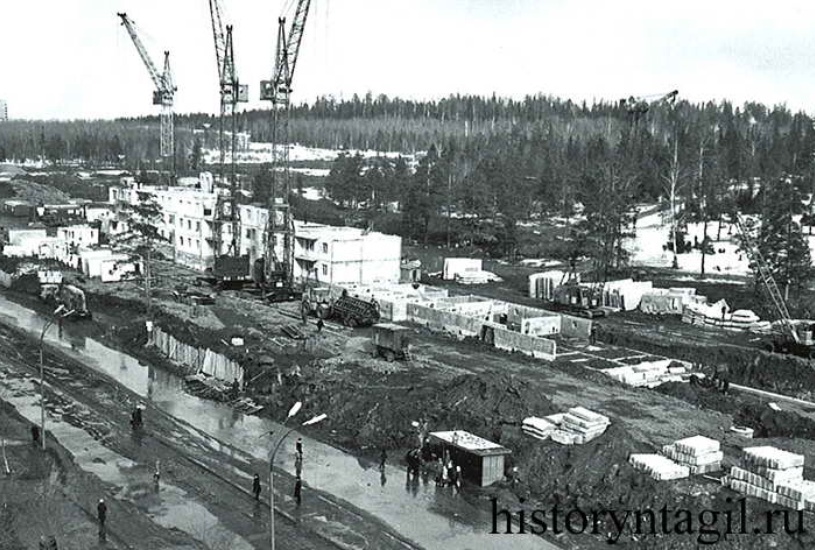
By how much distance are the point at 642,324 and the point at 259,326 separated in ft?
79.5

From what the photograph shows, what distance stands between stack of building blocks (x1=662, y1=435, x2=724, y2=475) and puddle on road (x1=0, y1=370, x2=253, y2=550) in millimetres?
14321

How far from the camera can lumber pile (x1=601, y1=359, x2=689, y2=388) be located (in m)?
43.4

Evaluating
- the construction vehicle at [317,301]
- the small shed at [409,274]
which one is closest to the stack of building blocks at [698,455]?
the construction vehicle at [317,301]

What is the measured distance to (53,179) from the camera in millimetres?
160000

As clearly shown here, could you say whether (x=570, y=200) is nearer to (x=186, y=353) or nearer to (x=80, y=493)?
(x=186, y=353)

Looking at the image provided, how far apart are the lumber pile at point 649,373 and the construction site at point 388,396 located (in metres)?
0.12

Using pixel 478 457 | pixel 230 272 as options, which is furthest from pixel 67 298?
pixel 478 457

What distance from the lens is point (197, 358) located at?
4775cm

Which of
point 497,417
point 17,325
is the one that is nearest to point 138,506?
point 497,417

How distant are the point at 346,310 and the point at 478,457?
26161 mm

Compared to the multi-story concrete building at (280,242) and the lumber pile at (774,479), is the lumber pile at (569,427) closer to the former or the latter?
the lumber pile at (774,479)

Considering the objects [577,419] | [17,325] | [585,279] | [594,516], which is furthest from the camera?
[585,279]

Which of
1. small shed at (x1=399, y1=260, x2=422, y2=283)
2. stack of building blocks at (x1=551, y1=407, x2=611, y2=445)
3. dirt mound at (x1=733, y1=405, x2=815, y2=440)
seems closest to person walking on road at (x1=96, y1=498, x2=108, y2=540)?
stack of building blocks at (x1=551, y1=407, x2=611, y2=445)

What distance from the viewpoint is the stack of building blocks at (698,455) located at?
1155 inches
